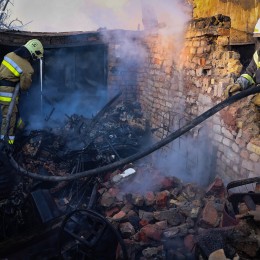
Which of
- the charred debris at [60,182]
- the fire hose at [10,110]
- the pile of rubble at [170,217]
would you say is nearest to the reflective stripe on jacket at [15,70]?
the fire hose at [10,110]

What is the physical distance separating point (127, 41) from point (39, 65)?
294cm

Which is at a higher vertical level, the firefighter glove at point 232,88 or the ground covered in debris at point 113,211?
the firefighter glove at point 232,88

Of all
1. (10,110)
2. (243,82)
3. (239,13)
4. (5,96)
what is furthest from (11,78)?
(239,13)

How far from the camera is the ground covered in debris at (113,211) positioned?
11.0 ft

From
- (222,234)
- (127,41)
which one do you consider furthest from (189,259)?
(127,41)

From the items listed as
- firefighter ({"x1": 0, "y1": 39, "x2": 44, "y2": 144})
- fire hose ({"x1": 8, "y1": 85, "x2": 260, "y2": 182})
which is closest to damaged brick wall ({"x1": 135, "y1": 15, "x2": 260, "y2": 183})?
fire hose ({"x1": 8, "y1": 85, "x2": 260, "y2": 182})

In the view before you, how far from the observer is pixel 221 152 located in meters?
5.14

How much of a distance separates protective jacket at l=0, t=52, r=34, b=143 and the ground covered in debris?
868 millimetres

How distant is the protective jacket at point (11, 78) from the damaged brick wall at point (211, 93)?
3.36 meters

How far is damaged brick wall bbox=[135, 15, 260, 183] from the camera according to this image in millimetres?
4539

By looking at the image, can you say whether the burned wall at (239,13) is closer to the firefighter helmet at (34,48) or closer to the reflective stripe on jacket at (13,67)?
the firefighter helmet at (34,48)

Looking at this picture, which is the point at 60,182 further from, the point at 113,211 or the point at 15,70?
the point at 15,70

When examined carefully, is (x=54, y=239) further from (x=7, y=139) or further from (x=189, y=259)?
(x=7, y=139)

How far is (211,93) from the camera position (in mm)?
5359
